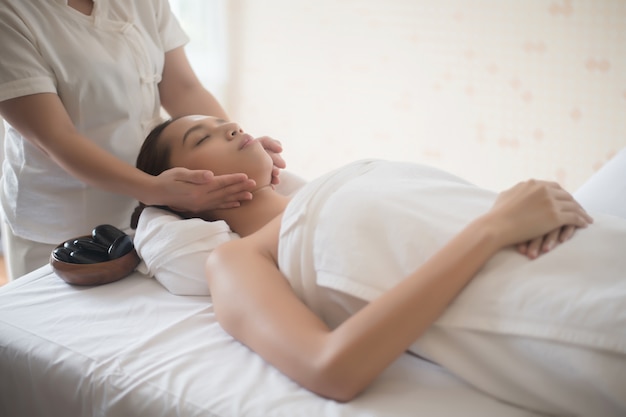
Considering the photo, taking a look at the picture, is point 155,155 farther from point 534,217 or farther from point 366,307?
point 534,217

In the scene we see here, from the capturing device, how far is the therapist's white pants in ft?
5.31

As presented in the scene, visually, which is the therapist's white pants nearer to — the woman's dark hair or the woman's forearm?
the woman's dark hair

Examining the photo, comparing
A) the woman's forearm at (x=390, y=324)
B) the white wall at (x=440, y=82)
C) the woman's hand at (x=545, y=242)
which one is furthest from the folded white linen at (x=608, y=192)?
the white wall at (x=440, y=82)

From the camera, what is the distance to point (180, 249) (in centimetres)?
129

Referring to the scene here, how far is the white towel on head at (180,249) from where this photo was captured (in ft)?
4.18

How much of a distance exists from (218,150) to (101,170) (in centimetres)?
28

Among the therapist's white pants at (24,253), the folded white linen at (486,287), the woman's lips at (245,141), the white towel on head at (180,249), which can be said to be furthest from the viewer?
the therapist's white pants at (24,253)

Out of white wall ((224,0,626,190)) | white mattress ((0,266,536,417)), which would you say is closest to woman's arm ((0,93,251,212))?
white mattress ((0,266,536,417))

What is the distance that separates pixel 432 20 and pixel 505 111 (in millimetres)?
553

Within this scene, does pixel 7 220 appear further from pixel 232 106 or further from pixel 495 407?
pixel 232 106

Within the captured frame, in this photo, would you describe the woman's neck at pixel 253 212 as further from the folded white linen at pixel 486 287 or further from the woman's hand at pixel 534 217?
the woman's hand at pixel 534 217

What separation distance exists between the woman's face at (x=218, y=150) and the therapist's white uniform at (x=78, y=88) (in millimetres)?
233

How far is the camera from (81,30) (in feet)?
4.90

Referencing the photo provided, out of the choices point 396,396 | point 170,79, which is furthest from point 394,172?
point 170,79
